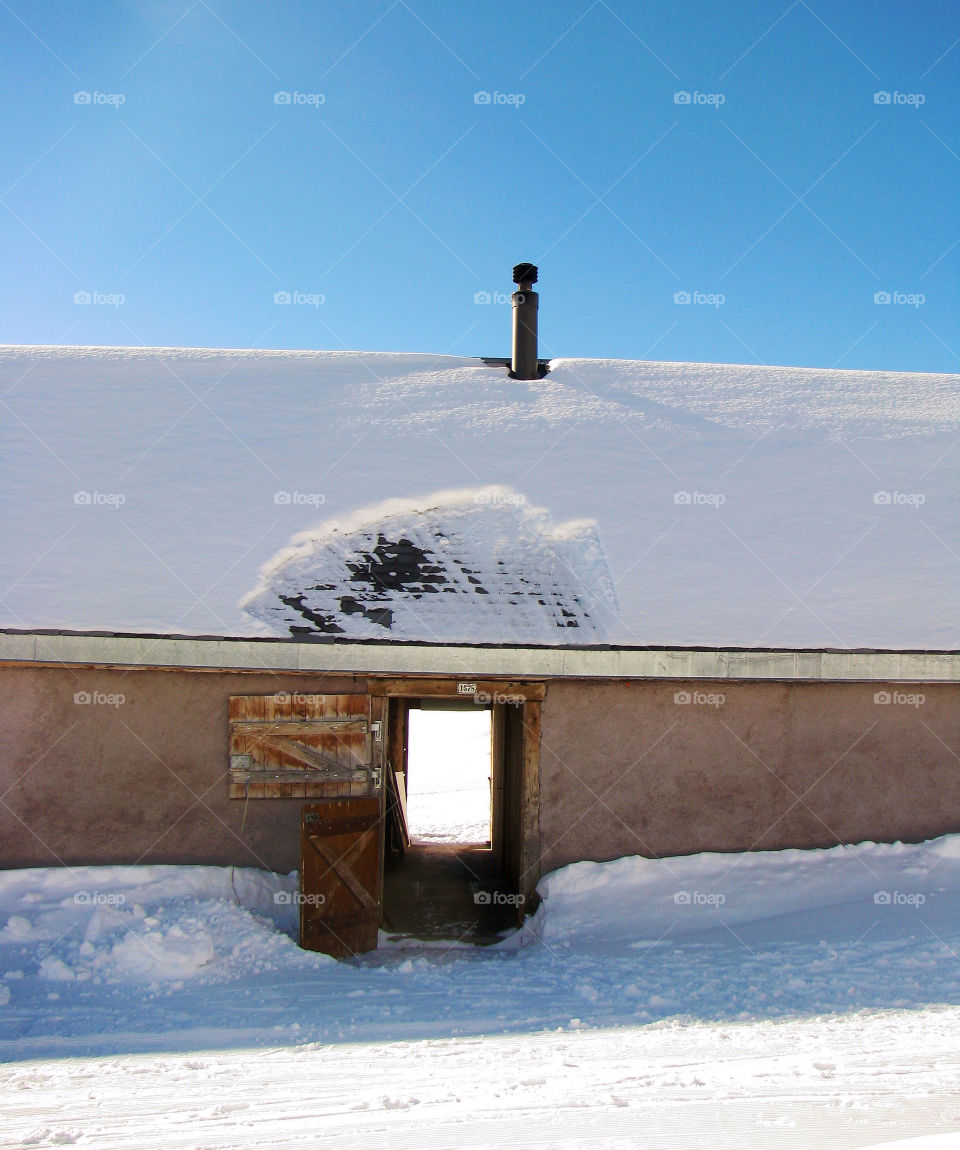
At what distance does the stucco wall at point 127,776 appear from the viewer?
6.87 metres

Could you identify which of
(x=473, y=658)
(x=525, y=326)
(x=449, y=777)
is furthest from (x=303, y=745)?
(x=449, y=777)

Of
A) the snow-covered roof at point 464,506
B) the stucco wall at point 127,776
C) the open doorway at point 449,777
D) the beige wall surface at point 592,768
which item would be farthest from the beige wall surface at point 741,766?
the open doorway at point 449,777

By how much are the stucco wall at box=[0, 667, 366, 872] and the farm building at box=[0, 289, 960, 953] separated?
24mm

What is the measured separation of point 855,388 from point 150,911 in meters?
11.7

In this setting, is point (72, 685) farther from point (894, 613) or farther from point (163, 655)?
point (894, 613)

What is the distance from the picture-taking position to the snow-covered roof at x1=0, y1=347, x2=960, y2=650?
7137mm

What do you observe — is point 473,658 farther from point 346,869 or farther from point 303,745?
point 346,869

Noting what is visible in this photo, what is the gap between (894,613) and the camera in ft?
24.8

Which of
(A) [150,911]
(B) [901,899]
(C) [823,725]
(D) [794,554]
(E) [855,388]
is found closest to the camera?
(A) [150,911]

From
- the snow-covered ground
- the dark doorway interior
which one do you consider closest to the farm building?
the dark doorway interior

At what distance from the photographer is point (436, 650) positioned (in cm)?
675

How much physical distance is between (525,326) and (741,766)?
700 cm

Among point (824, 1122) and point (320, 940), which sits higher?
point (824, 1122)

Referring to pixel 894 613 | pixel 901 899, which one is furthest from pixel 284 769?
pixel 894 613
